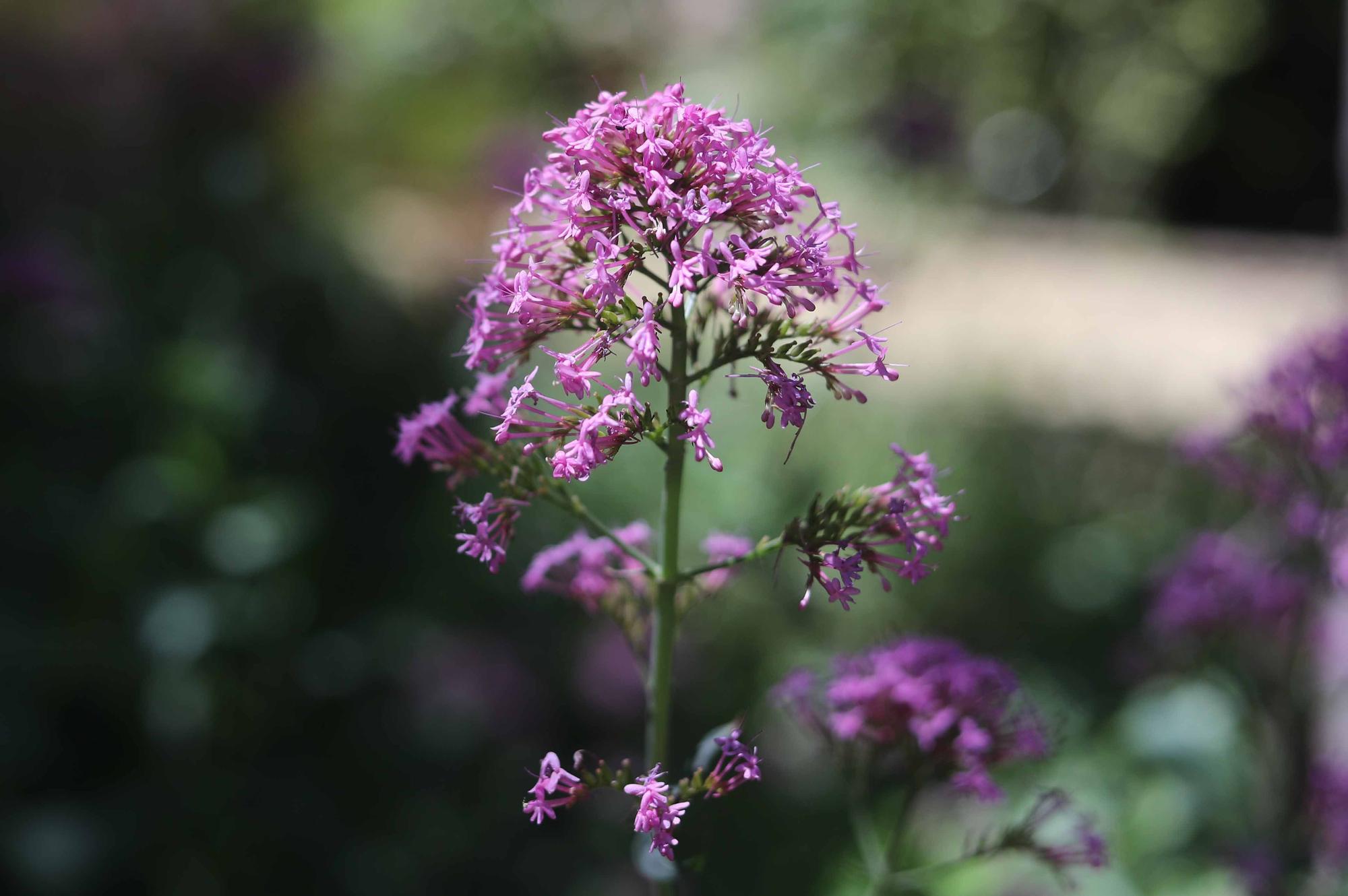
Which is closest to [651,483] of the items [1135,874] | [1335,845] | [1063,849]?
[1135,874]

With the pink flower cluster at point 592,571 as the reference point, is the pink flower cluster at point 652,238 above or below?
above

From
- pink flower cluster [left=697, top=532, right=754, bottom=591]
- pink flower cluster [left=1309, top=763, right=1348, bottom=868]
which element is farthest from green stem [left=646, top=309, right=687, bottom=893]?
pink flower cluster [left=1309, top=763, right=1348, bottom=868]

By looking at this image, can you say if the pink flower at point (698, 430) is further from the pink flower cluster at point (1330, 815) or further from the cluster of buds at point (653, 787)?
the pink flower cluster at point (1330, 815)

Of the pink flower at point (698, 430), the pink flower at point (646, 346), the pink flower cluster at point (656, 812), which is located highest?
the pink flower at point (646, 346)

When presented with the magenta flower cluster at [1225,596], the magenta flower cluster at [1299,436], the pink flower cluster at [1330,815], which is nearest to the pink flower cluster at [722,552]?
the magenta flower cluster at [1299,436]

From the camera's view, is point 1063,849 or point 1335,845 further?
point 1335,845

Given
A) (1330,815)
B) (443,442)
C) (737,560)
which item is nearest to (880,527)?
(737,560)

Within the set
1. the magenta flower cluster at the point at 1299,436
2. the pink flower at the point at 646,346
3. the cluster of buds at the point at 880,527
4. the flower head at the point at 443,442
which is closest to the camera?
the pink flower at the point at 646,346

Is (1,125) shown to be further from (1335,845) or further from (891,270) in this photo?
(1335,845)
